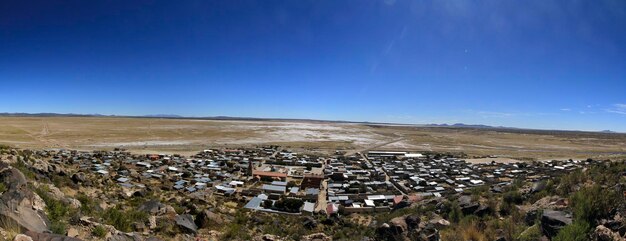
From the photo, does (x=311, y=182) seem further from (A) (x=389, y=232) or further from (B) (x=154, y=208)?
(A) (x=389, y=232)

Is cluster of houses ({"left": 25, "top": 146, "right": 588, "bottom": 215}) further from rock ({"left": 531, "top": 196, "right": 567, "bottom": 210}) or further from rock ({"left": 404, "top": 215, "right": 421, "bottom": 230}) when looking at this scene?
rock ({"left": 404, "top": 215, "right": 421, "bottom": 230})

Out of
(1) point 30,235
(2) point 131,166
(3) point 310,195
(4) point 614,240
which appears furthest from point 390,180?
(1) point 30,235

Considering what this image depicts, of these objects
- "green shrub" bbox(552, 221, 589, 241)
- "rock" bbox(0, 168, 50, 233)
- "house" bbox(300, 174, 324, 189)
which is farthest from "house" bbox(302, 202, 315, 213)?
"green shrub" bbox(552, 221, 589, 241)

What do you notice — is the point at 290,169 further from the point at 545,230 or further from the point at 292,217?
the point at 545,230

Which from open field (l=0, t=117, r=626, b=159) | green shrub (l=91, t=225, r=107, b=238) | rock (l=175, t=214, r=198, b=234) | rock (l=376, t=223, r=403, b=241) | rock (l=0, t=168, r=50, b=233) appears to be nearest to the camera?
rock (l=0, t=168, r=50, b=233)

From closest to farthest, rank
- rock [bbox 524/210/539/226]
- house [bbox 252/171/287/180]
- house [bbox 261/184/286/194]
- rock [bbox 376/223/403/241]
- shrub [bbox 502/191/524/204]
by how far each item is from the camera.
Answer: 1. rock [bbox 524/210/539/226]
2. rock [bbox 376/223/403/241]
3. shrub [bbox 502/191/524/204]
4. house [bbox 261/184/286/194]
5. house [bbox 252/171/287/180]

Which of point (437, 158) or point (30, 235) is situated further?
point (437, 158)
